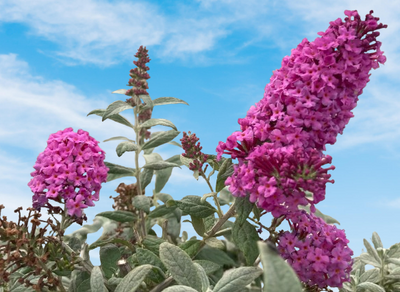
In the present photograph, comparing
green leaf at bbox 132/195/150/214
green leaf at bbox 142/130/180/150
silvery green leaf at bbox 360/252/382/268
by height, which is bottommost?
silvery green leaf at bbox 360/252/382/268

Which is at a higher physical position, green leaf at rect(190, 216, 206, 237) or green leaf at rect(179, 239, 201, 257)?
green leaf at rect(190, 216, 206, 237)

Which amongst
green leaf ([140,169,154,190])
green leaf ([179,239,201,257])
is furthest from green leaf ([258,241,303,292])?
green leaf ([140,169,154,190])

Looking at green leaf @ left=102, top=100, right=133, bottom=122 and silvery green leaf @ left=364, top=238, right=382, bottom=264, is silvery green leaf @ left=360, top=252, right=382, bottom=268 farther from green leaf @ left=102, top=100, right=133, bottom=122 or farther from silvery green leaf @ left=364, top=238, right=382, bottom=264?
green leaf @ left=102, top=100, right=133, bottom=122

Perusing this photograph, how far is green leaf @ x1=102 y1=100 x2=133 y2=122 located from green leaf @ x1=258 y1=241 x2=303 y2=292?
3210 millimetres

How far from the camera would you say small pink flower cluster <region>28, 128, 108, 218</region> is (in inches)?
133

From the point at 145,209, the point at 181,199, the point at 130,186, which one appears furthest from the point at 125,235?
the point at 181,199

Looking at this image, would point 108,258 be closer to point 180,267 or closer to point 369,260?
point 180,267

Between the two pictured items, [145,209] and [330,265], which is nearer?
[330,265]

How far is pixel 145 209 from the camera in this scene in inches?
164

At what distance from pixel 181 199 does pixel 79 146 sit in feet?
3.18

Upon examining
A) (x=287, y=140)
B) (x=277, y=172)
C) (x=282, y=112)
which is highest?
(x=282, y=112)

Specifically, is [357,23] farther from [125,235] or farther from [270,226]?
[125,235]

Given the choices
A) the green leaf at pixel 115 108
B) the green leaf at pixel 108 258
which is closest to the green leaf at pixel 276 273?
the green leaf at pixel 108 258

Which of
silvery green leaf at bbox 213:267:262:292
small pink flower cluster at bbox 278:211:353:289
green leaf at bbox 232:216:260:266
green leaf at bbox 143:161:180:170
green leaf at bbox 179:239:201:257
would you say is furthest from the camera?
green leaf at bbox 143:161:180:170
